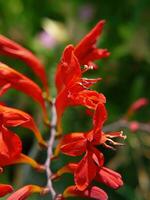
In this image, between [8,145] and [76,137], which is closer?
[8,145]

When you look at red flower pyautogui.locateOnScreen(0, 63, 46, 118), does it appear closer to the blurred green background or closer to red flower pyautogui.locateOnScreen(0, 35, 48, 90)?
red flower pyautogui.locateOnScreen(0, 35, 48, 90)

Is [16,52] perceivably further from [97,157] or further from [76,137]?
[97,157]

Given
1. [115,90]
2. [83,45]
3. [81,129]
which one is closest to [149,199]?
[81,129]

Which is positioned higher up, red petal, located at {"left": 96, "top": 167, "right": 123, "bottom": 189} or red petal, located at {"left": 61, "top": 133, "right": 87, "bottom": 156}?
red petal, located at {"left": 61, "top": 133, "right": 87, "bottom": 156}

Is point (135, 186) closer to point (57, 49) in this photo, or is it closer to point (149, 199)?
point (149, 199)

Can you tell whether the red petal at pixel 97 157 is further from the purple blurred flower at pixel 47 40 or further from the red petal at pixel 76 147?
the purple blurred flower at pixel 47 40

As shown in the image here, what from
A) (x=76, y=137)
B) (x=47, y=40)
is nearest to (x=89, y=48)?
(x=76, y=137)

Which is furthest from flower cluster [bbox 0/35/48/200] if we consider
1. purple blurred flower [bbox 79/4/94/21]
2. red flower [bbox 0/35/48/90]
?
purple blurred flower [bbox 79/4/94/21]

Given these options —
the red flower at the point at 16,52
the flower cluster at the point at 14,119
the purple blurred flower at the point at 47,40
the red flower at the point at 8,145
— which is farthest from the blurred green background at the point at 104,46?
the red flower at the point at 8,145
